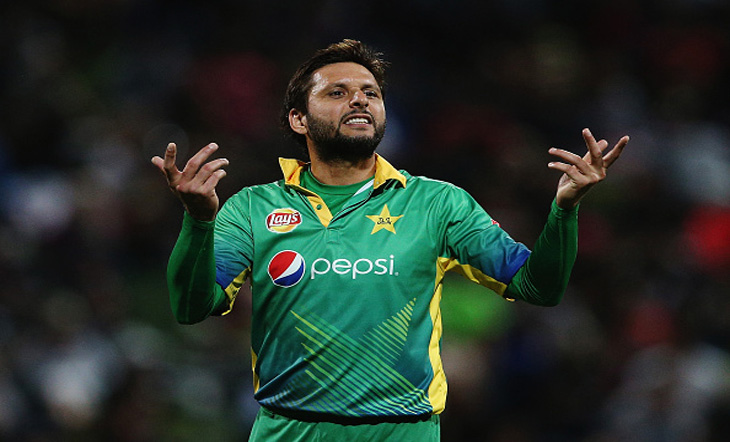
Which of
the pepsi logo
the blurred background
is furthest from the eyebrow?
the blurred background

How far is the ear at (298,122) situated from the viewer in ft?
16.3

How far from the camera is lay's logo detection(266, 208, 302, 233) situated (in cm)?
451

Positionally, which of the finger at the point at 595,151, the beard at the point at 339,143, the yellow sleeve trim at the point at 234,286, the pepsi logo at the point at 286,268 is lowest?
the yellow sleeve trim at the point at 234,286

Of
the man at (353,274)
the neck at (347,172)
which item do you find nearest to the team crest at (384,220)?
the man at (353,274)

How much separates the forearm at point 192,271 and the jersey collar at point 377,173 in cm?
66

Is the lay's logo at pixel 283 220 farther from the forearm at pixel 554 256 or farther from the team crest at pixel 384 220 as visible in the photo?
the forearm at pixel 554 256

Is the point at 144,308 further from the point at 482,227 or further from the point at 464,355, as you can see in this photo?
the point at 482,227

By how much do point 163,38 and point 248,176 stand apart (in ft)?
7.61

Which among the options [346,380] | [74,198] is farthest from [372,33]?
[346,380]

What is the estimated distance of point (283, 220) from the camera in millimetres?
4543

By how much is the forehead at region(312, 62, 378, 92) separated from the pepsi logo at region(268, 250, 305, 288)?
2.73ft

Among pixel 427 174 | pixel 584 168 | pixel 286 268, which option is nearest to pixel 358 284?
pixel 286 268

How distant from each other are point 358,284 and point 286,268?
309mm

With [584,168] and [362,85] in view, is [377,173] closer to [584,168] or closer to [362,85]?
[362,85]
